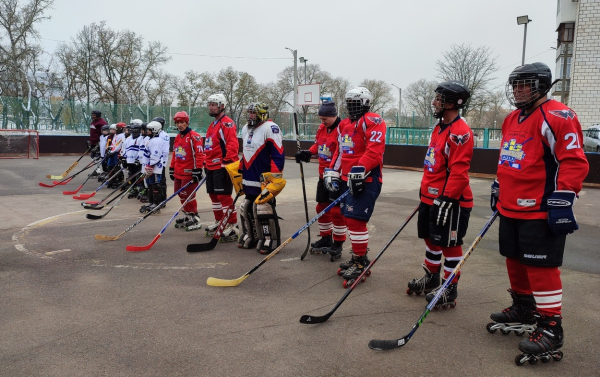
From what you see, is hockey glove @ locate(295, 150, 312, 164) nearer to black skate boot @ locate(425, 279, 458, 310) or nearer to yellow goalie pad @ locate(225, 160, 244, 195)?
yellow goalie pad @ locate(225, 160, 244, 195)

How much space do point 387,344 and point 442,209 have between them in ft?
4.07

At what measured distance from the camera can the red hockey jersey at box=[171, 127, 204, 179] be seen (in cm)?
789

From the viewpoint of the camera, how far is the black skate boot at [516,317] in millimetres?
3730

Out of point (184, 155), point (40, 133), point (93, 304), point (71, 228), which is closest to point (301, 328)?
point (93, 304)

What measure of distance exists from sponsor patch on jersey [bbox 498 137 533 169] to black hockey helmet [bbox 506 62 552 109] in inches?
11.6

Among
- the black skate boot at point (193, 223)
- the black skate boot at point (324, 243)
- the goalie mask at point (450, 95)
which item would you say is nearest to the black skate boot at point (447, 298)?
the goalie mask at point (450, 95)

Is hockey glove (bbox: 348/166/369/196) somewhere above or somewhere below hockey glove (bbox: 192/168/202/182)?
above

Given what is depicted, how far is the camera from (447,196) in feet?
12.9

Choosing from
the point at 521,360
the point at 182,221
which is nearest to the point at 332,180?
the point at 521,360

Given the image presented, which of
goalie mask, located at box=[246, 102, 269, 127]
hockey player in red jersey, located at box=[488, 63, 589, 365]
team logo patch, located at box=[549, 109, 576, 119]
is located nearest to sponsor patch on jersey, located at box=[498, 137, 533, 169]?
hockey player in red jersey, located at box=[488, 63, 589, 365]

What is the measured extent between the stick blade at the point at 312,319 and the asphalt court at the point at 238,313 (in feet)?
0.31

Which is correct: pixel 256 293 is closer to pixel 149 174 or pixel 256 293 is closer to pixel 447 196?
pixel 447 196

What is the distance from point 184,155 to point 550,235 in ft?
19.9

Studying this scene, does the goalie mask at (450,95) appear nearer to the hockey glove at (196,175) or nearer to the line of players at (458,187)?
the line of players at (458,187)
